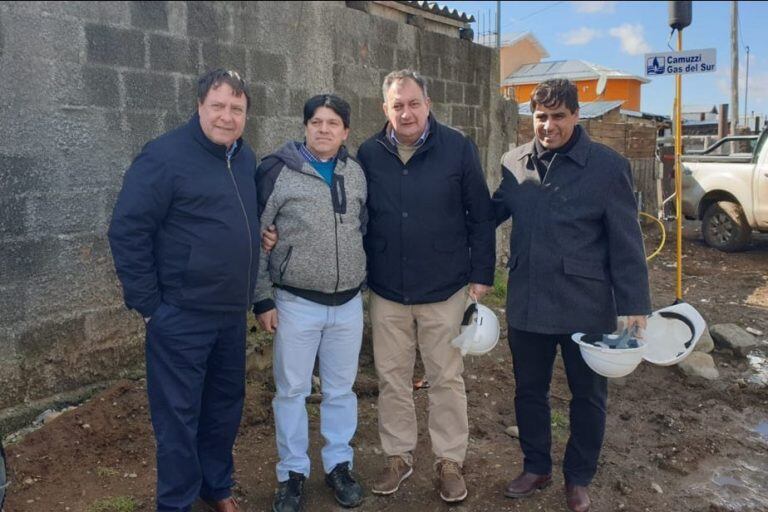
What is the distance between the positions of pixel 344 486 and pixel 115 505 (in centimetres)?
101

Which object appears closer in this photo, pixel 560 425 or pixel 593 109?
pixel 560 425

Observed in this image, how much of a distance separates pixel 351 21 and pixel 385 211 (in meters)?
2.49

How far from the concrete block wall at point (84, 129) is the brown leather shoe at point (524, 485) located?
226cm

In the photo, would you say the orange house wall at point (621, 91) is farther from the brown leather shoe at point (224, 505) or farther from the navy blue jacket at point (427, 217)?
the brown leather shoe at point (224, 505)

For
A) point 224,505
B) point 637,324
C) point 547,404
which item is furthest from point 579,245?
point 224,505

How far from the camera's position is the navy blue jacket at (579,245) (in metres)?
2.74

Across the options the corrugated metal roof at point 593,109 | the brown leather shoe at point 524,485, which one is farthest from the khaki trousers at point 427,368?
the corrugated metal roof at point 593,109

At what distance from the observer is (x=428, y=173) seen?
9.57 ft

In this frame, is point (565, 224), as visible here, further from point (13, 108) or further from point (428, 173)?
point (13, 108)

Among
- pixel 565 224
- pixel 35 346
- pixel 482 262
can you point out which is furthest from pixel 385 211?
pixel 35 346

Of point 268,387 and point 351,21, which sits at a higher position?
point 351,21

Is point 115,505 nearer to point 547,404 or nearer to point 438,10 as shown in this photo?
point 547,404

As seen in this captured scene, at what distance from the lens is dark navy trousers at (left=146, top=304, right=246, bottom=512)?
2.55m

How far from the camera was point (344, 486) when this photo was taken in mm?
3035
